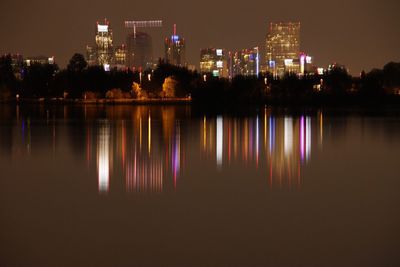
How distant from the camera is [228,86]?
309ft

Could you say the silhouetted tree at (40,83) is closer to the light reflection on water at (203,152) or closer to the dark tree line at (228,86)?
the dark tree line at (228,86)

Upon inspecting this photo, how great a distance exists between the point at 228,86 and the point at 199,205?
8081cm

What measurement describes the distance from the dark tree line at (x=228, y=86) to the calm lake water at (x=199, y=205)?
62421 mm

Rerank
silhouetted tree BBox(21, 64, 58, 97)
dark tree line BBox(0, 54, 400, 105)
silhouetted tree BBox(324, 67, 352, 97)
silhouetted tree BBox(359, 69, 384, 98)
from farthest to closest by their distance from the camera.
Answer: silhouetted tree BBox(21, 64, 58, 97) < silhouetted tree BBox(324, 67, 352, 97) < dark tree line BBox(0, 54, 400, 105) < silhouetted tree BBox(359, 69, 384, 98)

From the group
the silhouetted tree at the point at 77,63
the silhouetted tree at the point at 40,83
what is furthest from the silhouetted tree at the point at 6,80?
the silhouetted tree at the point at 77,63

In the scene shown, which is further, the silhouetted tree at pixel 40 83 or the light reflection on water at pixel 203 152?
the silhouetted tree at pixel 40 83

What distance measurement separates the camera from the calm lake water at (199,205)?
10.5 m

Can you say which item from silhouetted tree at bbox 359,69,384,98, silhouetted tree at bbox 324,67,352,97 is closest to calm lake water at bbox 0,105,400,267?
silhouetted tree at bbox 359,69,384,98

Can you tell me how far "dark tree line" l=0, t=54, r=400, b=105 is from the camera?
87688 millimetres

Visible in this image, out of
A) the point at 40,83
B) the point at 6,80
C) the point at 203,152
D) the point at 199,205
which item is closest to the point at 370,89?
the point at 40,83

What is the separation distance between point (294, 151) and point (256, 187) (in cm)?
816

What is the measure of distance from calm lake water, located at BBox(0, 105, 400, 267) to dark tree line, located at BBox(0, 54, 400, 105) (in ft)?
205

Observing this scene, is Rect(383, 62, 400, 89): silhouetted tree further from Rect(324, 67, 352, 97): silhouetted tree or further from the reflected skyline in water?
the reflected skyline in water

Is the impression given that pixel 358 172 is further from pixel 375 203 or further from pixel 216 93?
pixel 216 93
